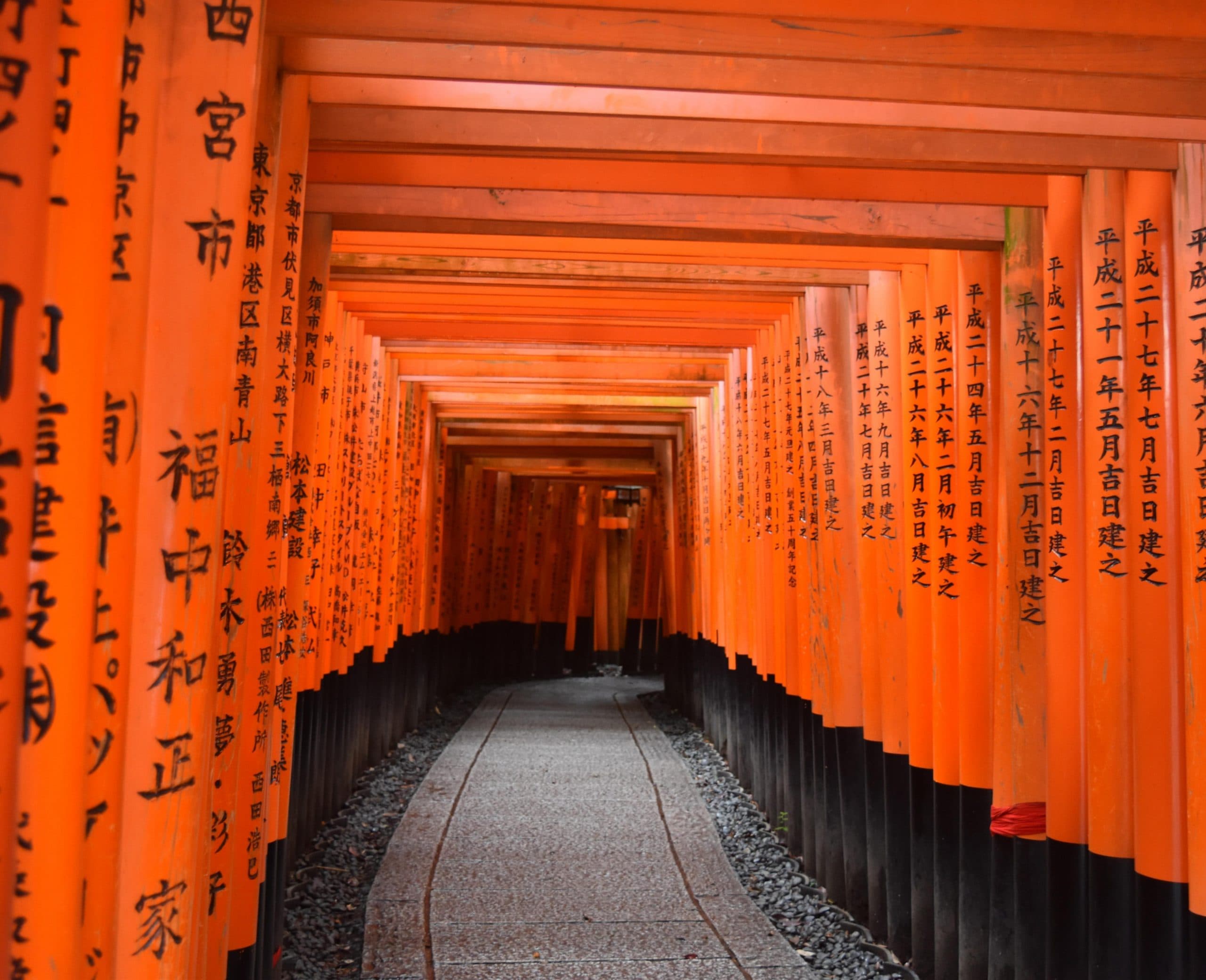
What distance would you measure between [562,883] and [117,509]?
446 centimetres

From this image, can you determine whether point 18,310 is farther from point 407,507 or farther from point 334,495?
point 407,507

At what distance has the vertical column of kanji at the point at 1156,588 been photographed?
10.1ft

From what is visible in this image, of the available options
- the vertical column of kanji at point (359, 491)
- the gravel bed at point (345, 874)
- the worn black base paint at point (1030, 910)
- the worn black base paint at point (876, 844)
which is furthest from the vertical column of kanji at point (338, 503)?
the worn black base paint at point (1030, 910)

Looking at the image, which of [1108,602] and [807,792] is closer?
[1108,602]

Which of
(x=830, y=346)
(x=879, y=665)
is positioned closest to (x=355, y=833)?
(x=879, y=665)

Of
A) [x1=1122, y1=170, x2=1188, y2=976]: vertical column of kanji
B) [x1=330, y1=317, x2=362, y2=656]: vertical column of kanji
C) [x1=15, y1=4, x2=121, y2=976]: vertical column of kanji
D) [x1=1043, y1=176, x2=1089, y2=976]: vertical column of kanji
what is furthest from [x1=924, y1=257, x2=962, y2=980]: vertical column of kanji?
[x1=330, y1=317, x2=362, y2=656]: vertical column of kanji

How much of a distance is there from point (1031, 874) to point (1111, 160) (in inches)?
97.6

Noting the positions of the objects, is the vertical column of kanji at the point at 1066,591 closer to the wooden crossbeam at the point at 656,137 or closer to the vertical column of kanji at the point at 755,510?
the wooden crossbeam at the point at 656,137

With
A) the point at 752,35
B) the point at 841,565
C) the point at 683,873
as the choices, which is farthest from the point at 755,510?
the point at 752,35

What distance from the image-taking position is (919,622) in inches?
182

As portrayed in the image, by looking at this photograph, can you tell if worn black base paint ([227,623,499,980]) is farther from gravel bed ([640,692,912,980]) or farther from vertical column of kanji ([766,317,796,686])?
vertical column of kanji ([766,317,796,686])

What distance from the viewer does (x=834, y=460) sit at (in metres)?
5.62

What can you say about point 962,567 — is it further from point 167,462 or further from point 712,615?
point 712,615

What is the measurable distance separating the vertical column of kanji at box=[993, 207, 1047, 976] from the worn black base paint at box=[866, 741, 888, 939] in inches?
44.4
